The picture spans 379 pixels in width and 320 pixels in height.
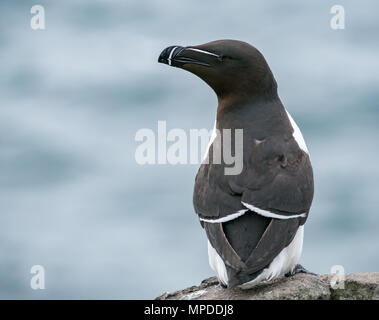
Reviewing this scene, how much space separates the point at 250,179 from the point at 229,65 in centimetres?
158

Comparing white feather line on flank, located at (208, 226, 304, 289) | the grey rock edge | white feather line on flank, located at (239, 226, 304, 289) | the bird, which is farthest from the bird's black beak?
the grey rock edge

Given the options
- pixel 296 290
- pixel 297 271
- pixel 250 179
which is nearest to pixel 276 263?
pixel 296 290

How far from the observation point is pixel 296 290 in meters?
13.3

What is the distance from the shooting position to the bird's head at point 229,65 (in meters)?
14.2

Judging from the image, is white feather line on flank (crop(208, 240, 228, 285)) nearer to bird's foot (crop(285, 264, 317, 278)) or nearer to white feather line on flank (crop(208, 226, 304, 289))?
white feather line on flank (crop(208, 226, 304, 289))

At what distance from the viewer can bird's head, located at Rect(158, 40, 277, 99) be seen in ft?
46.6

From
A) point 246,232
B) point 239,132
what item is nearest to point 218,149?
point 239,132

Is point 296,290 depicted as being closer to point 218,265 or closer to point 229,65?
point 218,265

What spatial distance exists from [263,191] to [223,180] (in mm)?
507

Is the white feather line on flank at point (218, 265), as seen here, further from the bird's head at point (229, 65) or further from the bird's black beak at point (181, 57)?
the bird's black beak at point (181, 57)

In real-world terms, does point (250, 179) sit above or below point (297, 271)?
above

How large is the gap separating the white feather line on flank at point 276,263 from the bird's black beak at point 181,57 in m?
2.23

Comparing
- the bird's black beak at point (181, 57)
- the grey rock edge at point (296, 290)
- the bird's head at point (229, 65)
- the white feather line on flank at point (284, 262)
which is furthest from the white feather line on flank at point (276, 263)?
the bird's black beak at point (181, 57)
